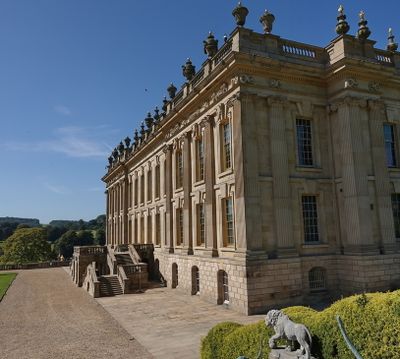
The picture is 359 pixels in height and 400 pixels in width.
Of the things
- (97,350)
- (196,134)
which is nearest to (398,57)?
(196,134)

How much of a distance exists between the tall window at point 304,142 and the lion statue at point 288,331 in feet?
48.6

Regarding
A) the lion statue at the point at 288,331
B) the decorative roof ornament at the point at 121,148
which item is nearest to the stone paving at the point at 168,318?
the lion statue at the point at 288,331

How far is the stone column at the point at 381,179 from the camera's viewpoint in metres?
Result: 20.7

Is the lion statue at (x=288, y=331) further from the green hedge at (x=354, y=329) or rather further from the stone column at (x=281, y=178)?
the stone column at (x=281, y=178)

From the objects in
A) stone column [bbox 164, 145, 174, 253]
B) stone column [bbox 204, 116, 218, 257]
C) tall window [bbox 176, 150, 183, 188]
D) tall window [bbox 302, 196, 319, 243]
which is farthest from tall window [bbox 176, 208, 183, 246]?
tall window [bbox 302, 196, 319, 243]

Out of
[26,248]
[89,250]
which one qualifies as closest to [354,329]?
[89,250]

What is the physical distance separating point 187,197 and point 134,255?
10273 millimetres

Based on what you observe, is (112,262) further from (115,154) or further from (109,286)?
(115,154)

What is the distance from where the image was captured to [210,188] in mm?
22969

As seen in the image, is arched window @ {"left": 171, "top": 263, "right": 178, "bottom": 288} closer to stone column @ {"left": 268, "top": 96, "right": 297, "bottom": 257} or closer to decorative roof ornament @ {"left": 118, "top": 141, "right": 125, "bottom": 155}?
stone column @ {"left": 268, "top": 96, "right": 297, "bottom": 257}

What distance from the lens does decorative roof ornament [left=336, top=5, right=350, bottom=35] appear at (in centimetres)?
2145

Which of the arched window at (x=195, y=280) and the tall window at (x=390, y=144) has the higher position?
the tall window at (x=390, y=144)

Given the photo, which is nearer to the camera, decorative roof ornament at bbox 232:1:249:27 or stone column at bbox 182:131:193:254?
decorative roof ornament at bbox 232:1:249:27

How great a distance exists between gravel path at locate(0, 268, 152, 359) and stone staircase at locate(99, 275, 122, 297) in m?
1.20
